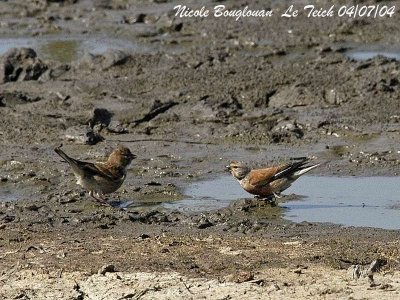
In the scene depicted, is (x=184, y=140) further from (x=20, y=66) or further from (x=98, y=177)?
(x=20, y=66)

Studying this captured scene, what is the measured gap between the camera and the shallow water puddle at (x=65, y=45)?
21.4 meters

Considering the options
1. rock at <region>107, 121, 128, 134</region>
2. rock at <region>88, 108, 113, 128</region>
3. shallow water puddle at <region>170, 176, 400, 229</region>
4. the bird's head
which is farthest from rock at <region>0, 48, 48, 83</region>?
the bird's head

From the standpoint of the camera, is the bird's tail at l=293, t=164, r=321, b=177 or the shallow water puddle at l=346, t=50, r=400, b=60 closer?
the bird's tail at l=293, t=164, r=321, b=177

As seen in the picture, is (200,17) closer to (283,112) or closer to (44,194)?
(283,112)

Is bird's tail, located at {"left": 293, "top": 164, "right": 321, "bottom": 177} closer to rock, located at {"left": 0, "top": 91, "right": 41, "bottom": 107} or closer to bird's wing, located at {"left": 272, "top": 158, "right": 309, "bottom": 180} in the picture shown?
bird's wing, located at {"left": 272, "top": 158, "right": 309, "bottom": 180}

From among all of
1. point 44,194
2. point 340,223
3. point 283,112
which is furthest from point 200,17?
point 340,223

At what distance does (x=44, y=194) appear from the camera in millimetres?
13609

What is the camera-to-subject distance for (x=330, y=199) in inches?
519

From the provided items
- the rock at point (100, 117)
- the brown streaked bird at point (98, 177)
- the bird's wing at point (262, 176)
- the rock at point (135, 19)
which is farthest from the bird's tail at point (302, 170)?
the rock at point (135, 19)

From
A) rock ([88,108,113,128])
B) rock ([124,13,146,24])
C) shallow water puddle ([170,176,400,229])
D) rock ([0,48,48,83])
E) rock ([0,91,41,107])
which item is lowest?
shallow water puddle ([170,176,400,229])

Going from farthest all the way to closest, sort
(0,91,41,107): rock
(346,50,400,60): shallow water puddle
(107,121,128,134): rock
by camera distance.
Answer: (346,50,400,60): shallow water puddle → (0,91,41,107): rock → (107,121,128,134): rock

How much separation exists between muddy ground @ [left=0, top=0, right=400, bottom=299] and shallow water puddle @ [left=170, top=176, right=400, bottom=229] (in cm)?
26

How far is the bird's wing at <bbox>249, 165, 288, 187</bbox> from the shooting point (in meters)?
13.1

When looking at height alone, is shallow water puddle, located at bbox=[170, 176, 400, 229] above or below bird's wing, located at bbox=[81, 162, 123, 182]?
below
